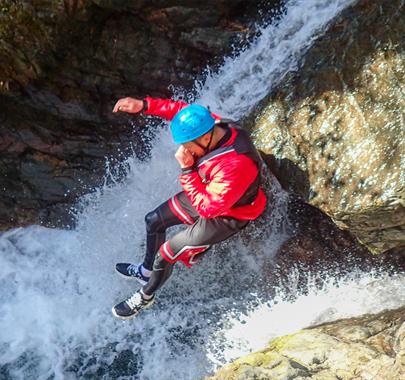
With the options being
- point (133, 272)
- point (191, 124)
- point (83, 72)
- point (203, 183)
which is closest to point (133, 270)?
point (133, 272)

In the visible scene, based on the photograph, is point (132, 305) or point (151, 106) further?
point (132, 305)

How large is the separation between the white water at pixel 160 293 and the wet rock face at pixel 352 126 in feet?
1.31

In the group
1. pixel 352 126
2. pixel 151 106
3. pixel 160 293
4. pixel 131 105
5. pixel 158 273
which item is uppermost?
pixel 131 105

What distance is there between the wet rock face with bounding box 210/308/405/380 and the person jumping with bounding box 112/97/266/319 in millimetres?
1277

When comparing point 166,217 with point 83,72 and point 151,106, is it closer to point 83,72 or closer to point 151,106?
point 151,106

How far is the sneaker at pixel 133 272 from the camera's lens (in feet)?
19.3

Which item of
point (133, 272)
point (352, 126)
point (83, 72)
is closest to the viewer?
point (352, 126)

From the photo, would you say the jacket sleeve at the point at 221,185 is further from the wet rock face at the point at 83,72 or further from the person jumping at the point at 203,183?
the wet rock face at the point at 83,72

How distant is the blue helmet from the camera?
432 cm

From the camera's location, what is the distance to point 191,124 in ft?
14.2

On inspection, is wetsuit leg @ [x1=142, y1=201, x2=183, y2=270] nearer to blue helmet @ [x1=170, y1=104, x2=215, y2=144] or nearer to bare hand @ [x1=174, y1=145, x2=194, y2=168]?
bare hand @ [x1=174, y1=145, x2=194, y2=168]

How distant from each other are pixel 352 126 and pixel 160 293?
3564 millimetres

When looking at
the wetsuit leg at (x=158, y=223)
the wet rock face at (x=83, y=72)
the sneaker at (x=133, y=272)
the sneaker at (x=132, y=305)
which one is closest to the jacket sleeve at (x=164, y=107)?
the wetsuit leg at (x=158, y=223)

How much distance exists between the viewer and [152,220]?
5391 mm
